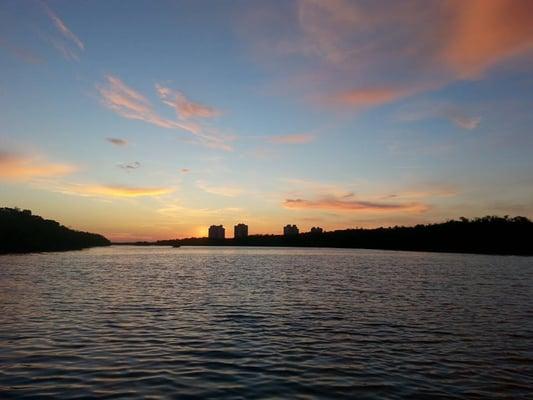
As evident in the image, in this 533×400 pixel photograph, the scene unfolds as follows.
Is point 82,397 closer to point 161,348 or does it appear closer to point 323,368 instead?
point 161,348

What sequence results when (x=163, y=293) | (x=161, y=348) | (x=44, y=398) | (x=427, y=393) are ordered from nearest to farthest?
(x=44, y=398), (x=427, y=393), (x=161, y=348), (x=163, y=293)

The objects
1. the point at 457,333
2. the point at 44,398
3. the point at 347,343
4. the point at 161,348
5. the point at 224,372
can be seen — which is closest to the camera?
the point at 44,398

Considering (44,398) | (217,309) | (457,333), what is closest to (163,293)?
(217,309)

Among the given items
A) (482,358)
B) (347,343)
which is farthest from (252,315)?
(482,358)

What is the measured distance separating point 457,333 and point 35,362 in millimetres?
25576

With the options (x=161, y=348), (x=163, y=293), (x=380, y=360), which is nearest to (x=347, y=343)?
(x=380, y=360)

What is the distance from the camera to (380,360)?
23.6m

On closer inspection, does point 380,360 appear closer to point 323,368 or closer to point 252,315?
point 323,368

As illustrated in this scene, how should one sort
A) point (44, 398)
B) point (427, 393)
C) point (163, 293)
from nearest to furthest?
1. point (44, 398)
2. point (427, 393)
3. point (163, 293)

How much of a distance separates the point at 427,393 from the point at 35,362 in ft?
59.0

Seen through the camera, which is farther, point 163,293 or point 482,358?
point 163,293

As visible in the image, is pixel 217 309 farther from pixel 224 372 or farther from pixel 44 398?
pixel 44 398

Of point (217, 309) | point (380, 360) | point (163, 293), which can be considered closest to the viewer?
point (380, 360)

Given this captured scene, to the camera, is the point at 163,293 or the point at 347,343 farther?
the point at 163,293
